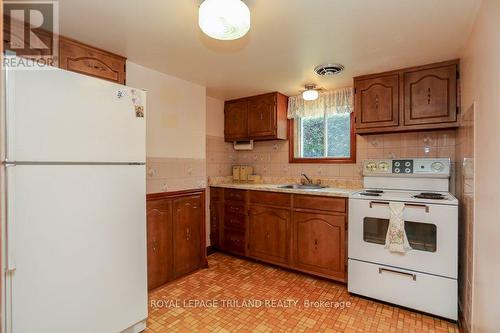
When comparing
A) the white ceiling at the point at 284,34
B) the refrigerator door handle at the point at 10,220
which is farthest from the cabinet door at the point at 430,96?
the refrigerator door handle at the point at 10,220

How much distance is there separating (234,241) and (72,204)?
7.04 ft

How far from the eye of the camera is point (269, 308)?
2252 mm

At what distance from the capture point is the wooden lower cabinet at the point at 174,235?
2520 mm

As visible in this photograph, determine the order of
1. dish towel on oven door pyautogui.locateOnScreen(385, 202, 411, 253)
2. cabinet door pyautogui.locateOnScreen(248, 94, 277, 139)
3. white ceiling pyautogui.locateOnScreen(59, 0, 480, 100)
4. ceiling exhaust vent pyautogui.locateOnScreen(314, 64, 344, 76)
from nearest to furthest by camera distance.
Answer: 1. white ceiling pyautogui.locateOnScreen(59, 0, 480, 100)
2. dish towel on oven door pyautogui.locateOnScreen(385, 202, 411, 253)
3. ceiling exhaust vent pyautogui.locateOnScreen(314, 64, 344, 76)
4. cabinet door pyautogui.locateOnScreen(248, 94, 277, 139)

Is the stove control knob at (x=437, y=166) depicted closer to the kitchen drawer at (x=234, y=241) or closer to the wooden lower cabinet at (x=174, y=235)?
the kitchen drawer at (x=234, y=241)

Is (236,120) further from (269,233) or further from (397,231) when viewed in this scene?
(397,231)

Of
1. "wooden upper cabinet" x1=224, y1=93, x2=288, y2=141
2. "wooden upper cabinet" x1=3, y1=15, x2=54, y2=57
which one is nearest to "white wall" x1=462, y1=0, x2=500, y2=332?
"wooden upper cabinet" x1=224, y1=93, x2=288, y2=141

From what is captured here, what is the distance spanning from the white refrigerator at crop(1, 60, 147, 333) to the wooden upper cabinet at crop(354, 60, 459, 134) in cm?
208

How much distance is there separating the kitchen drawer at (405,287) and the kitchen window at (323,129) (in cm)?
126

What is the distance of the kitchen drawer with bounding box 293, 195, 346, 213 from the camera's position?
2.58m

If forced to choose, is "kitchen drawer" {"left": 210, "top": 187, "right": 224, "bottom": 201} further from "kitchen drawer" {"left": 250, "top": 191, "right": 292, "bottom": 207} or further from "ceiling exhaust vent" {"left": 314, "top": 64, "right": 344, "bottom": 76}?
"ceiling exhaust vent" {"left": 314, "top": 64, "right": 344, "bottom": 76}

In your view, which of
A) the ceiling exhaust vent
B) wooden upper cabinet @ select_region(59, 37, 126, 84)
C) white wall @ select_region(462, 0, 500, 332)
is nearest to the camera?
white wall @ select_region(462, 0, 500, 332)

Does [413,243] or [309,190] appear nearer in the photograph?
[413,243]

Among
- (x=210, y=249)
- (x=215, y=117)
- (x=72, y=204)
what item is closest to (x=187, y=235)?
(x=210, y=249)
